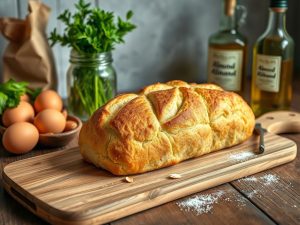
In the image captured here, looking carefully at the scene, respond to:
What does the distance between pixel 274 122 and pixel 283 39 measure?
28cm

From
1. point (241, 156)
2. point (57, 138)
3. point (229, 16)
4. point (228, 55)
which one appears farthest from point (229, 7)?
point (57, 138)

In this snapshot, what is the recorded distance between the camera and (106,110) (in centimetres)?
93

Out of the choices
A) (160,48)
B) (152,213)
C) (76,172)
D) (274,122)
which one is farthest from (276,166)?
(160,48)

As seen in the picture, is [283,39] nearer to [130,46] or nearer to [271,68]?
[271,68]

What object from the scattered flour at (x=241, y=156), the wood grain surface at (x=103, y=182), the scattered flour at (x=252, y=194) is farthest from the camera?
the scattered flour at (x=241, y=156)

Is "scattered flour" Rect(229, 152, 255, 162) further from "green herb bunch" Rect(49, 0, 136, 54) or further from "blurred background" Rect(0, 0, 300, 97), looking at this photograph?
"blurred background" Rect(0, 0, 300, 97)

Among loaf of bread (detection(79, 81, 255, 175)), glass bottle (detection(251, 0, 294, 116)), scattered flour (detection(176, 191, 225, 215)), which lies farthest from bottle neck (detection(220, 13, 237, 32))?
scattered flour (detection(176, 191, 225, 215))

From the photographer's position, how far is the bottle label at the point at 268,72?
1.31 m

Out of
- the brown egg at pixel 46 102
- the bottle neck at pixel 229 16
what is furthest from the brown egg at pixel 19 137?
the bottle neck at pixel 229 16

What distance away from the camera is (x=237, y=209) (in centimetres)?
82

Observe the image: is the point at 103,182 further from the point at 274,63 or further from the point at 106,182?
the point at 274,63

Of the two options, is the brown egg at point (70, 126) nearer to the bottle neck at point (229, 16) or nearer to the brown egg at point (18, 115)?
the brown egg at point (18, 115)

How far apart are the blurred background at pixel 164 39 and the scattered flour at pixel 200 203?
0.81 m

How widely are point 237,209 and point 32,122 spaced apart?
557 mm
